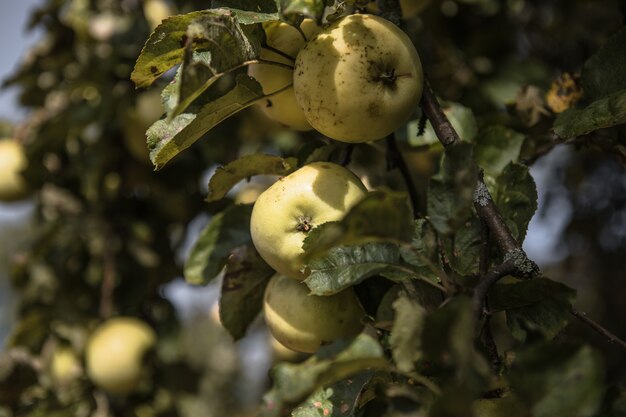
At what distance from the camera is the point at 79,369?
1.83 meters

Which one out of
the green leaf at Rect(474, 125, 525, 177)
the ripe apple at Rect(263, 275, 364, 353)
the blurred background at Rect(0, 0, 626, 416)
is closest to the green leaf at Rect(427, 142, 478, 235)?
the ripe apple at Rect(263, 275, 364, 353)

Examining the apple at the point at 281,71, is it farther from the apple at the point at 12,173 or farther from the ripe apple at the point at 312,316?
the apple at the point at 12,173

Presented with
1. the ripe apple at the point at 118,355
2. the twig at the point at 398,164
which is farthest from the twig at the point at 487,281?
the ripe apple at the point at 118,355

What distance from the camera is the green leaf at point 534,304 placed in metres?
0.67

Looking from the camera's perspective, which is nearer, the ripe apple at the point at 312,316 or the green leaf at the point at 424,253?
the green leaf at the point at 424,253

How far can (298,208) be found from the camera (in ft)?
2.66

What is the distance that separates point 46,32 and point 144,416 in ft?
3.73

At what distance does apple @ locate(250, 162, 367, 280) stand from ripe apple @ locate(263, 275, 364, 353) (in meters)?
0.05

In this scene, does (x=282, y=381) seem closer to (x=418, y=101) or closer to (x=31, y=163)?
(x=418, y=101)

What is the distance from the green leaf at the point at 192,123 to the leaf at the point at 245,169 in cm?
8

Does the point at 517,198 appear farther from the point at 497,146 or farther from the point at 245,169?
the point at 245,169

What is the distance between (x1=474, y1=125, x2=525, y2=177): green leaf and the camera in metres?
1.02

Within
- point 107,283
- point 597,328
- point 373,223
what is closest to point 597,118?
point 597,328

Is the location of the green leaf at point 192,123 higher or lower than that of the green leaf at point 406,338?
higher
